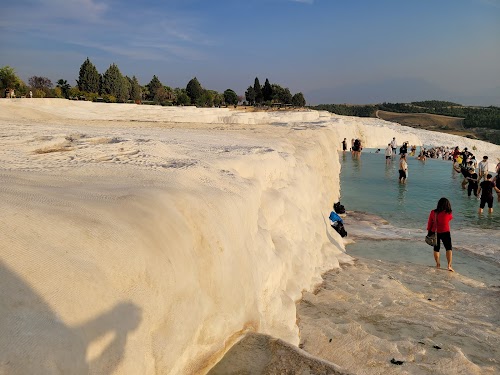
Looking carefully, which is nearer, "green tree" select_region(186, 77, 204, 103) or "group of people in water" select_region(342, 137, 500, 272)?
"group of people in water" select_region(342, 137, 500, 272)

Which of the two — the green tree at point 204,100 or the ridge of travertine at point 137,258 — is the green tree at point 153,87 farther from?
the ridge of travertine at point 137,258

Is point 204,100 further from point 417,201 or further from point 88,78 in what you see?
point 417,201

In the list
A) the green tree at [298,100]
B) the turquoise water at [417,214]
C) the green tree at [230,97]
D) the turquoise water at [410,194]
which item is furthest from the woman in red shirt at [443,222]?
the green tree at [298,100]

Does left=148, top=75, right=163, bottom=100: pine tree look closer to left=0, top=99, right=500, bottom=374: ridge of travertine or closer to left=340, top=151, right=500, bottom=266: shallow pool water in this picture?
left=340, top=151, right=500, bottom=266: shallow pool water

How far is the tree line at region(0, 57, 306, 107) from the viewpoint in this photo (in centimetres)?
3401

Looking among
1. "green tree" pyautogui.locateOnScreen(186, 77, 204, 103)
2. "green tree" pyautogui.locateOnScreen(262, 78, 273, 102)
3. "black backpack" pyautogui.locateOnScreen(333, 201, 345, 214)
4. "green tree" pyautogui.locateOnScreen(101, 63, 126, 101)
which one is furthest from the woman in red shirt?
"green tree" pyautogui.locateOnScreen(262, 78, 273, 102)

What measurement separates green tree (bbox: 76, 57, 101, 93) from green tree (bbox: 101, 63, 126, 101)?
807 mm

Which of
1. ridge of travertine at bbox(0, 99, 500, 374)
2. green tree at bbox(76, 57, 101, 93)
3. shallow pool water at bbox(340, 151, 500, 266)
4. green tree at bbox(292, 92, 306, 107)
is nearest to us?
ridge of travertine at bbox(0, 99, 500, 374)

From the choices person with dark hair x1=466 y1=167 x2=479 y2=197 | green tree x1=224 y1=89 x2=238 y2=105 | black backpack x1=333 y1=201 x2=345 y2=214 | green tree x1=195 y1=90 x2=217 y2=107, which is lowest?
black backpack x1=333 y1=201 x2=345 y2=214

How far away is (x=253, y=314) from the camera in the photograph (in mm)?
3633

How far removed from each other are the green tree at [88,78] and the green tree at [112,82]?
31.8 inches

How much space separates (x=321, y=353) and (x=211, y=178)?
2106 millimetres

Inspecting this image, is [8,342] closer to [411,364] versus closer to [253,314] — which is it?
[253,314]

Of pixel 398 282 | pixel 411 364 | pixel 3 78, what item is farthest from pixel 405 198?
pixel 3 78
